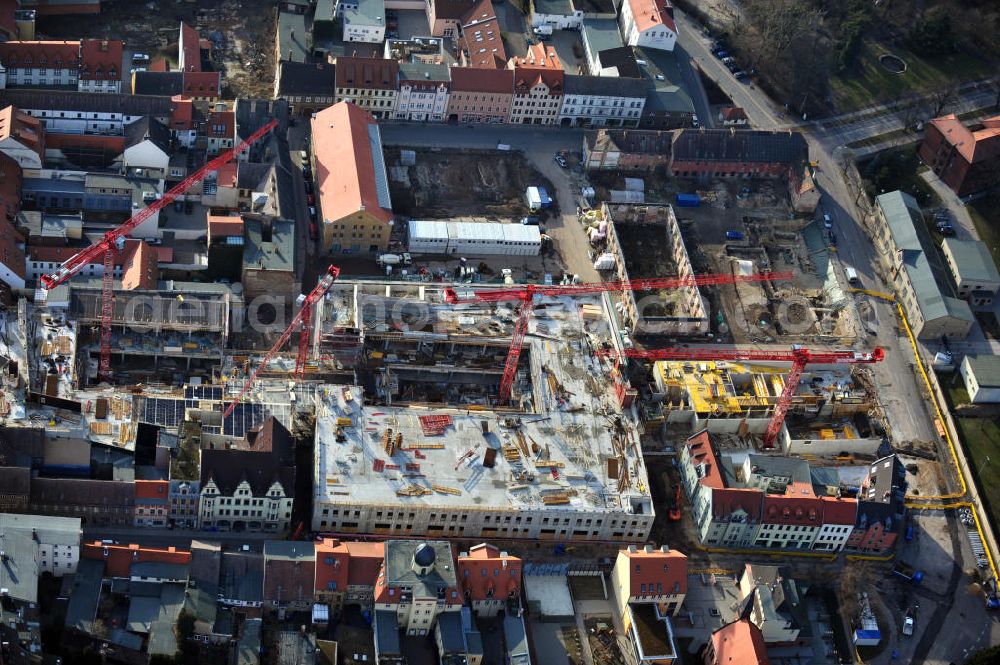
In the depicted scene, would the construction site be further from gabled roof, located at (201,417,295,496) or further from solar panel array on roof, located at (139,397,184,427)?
solar panel array on roof, located at (139,397,184,427)

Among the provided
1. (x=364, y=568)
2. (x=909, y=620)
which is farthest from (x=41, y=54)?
(x=909, y=620)

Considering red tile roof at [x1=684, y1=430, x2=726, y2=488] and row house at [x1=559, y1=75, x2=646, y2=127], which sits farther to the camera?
row house at [x1=559, y1=75, x2=646, y2=127]

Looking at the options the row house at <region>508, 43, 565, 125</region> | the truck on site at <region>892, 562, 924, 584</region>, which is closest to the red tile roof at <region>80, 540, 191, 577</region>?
the truck on site at <region>892, 562, 924, 584</region>

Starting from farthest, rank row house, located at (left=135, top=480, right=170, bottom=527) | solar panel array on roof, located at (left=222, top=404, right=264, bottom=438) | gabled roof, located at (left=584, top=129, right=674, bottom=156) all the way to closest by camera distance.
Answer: gabled roof, located at (left=584, top=129, right=674, bottom=156) < solar panel array on roof, located at (left=222, top=404, right=264, bottom=438) < row house, located at (left=135, top=480, right=170, bottom=527)

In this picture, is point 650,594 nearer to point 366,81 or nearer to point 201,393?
point 201,393

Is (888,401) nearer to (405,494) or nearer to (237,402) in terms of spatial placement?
(405,494)

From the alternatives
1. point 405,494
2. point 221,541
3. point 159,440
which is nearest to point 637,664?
point 405,494

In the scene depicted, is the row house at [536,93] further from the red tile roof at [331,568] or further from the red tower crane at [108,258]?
the red tile roof at [331,568]
